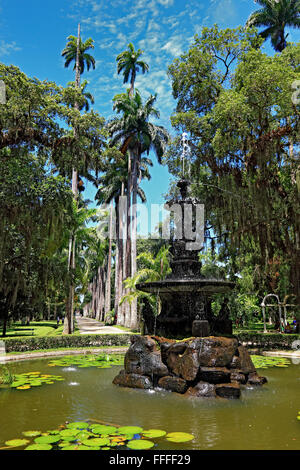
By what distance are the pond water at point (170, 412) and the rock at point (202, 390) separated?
21cm

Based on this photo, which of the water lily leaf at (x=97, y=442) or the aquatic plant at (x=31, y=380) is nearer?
the water lily leaf at (x=97, y=442)

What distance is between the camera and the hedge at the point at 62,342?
44.9ft

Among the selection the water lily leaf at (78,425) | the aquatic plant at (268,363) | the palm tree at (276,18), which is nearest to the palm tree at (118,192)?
the palm tree at (276,18)

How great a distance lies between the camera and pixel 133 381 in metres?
7.46

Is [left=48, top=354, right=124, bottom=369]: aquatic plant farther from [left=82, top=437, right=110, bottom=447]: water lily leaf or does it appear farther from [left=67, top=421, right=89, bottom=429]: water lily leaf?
[left=82, top=437, right=110, bottom=447]: water lily leaf

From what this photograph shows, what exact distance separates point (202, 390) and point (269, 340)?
10634mm

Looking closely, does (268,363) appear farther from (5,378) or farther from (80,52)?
(80,52)

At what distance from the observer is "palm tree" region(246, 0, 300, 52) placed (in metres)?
24.8

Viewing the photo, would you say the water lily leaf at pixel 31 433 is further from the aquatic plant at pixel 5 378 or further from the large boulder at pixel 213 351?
the large boulder at pixel 213 351

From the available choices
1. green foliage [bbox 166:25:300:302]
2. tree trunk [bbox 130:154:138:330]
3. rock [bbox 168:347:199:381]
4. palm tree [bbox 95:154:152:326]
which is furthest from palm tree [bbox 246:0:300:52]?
rock [bbox 168:347:199:381]

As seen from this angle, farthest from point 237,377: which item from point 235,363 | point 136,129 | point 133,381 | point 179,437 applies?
point 136,129

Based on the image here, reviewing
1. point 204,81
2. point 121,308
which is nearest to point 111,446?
point 204,81
